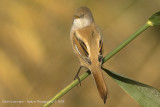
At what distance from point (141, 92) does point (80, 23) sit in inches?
53.1

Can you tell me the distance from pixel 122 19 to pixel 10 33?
4.34 feet

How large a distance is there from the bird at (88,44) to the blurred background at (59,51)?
0.80m


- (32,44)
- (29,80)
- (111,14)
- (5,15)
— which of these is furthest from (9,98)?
(111,14)

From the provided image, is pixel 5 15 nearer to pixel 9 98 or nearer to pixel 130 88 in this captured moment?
pixel 9 98

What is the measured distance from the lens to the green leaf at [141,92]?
1743 mm

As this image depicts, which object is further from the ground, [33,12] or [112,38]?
[33,12]

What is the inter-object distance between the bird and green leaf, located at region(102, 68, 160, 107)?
1.28 ft

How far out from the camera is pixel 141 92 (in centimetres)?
184

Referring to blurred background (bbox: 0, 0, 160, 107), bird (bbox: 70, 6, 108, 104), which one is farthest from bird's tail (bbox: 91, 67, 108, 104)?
blurred background (bbox: 0, 0, 160, 107)

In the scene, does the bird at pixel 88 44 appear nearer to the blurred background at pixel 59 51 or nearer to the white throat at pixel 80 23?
the white throat at pixel 80 23

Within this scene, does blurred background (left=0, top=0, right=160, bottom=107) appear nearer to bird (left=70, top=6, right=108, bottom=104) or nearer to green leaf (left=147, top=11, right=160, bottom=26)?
bird (left=70, top=6, right=108, bottom=104)

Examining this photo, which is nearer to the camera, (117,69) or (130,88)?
(130,88)

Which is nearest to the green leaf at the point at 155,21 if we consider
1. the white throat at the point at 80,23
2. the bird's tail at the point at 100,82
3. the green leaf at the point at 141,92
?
the green leaf at the point at 141,92

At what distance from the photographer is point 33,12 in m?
3.98
